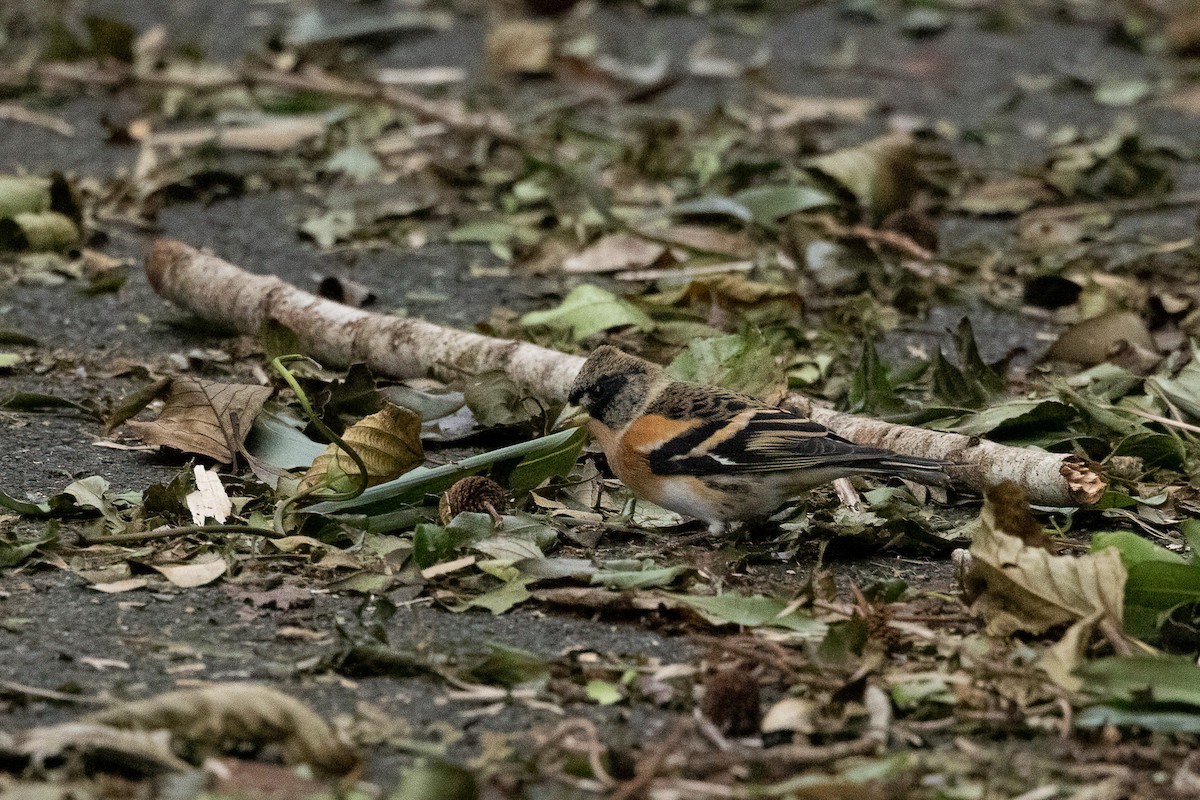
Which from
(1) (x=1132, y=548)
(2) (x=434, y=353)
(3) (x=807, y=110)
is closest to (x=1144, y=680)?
(1) (x=1132, y=548)

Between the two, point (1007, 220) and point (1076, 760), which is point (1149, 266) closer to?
point (1007, 220)

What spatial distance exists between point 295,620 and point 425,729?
712 mm

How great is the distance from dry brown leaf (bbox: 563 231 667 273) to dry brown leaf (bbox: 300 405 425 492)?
280 cm

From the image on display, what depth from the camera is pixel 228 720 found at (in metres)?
3.32

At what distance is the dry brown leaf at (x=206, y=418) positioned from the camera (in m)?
5.21

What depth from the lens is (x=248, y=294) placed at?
254 inches

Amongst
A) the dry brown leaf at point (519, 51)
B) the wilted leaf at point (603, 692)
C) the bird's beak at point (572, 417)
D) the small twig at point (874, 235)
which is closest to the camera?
the wilted leaf at point (603, 692)

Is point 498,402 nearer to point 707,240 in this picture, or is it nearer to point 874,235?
point 707,240

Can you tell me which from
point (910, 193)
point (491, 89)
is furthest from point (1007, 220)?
point (491, 89)

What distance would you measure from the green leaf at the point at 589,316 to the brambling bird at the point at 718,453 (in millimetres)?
1274

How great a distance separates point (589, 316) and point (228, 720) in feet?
11.4

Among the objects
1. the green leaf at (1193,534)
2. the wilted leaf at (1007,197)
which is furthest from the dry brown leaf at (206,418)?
the wilted leaf at (1007,197)

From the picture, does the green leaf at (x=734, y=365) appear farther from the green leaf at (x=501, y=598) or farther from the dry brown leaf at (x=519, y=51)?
the dry brown leaf at (x=519, y=51)

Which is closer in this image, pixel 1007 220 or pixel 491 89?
pixel 1007 220
